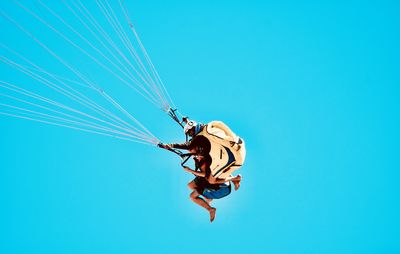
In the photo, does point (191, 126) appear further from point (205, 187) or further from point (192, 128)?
point (205, 187)

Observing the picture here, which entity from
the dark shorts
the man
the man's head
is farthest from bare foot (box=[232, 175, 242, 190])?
the man's head

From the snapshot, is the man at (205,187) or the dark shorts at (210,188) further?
the dark shorts at (210,188)

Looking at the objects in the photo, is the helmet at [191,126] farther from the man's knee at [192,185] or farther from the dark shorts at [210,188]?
the man's knee at [192,185]

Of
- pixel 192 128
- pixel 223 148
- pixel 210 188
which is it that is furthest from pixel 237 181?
pixel 192 128

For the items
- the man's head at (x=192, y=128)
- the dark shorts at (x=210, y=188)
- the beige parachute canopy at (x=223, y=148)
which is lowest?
the dark shorts at (x=210, y=188)

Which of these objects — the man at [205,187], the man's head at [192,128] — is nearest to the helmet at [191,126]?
the man's head at [192,128]

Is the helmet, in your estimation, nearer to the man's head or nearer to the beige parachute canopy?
the man's head
